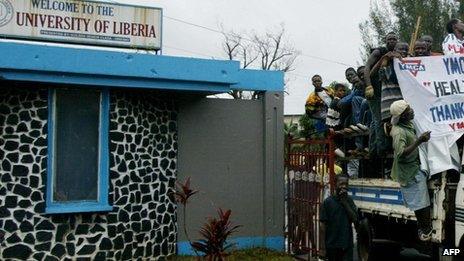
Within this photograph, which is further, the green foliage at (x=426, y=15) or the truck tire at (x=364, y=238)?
the green foliage at (x=426, y=15)

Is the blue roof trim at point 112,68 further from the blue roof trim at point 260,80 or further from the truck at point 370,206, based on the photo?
the truck at point 370,206

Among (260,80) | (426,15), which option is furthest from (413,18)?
(260,80)

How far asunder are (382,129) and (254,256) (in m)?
3.42

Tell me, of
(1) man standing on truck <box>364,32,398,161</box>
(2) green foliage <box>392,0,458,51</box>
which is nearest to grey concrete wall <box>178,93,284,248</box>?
(1) man standing on truck <box>364,32,398,161</box>

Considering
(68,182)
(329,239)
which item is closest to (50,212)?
(68,182)

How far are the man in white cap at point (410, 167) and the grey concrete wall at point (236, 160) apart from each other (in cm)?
362

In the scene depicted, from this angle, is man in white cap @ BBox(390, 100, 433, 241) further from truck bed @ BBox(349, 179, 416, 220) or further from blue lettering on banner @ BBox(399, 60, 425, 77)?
blue lettering on banner @ BBox(399, 60, 425, 77)

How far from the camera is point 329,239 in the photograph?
7891 mm

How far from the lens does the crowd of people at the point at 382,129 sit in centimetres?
760

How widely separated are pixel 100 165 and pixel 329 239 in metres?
3.77

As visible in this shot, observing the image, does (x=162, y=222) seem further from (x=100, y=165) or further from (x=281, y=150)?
(x=281, y=150)

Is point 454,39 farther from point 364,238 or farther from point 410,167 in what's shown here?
point 364,238

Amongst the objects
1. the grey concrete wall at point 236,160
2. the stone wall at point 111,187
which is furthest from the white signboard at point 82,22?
the grey concrete wall at point 236,160

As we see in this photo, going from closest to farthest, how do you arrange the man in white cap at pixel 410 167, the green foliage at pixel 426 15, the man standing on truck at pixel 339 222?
the man in white cap at pixel 410 167 → the man standing on truck at pixel 339 222 → the green foliage at pixel 426 15
